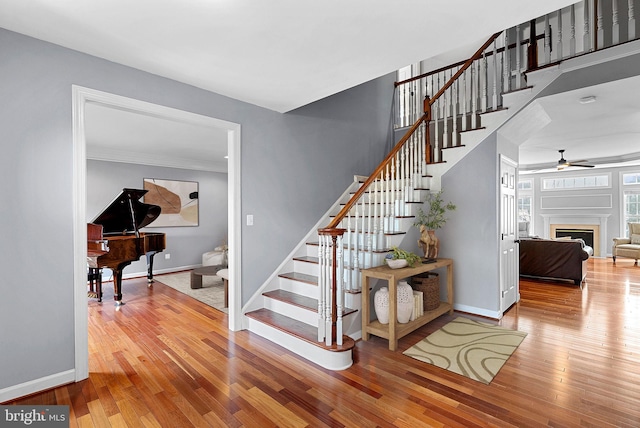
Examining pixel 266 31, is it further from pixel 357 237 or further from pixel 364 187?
pixel 357 237

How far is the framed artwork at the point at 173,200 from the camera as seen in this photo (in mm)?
6344

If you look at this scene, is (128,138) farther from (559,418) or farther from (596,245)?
Answer: (596,245)

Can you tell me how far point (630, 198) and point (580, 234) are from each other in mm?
1391

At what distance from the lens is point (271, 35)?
2.13 meters

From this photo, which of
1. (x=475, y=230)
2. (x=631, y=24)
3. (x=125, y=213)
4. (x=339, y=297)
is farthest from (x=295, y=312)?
(x=631, y=24)

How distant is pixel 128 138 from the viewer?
4.98 meters

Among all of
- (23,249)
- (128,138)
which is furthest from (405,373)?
(128,138)

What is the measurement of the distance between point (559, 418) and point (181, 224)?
664cm

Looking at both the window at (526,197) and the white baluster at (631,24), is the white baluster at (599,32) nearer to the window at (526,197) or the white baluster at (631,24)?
the white baluster at (631,24)

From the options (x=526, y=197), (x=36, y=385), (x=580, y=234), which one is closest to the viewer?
(x=36, y=385)

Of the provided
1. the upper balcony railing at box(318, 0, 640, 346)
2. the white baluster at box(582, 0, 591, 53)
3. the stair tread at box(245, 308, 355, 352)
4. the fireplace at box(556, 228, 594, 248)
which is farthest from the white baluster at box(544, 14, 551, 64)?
the fireplace at box(556, 228, 594, 248)

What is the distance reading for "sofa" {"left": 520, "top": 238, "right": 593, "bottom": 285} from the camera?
5.28 m

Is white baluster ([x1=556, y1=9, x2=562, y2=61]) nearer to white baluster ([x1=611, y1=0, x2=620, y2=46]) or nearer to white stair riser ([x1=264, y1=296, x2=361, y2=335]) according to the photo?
white baluster ([x1=611, y1=0, x2=620, y2=46])

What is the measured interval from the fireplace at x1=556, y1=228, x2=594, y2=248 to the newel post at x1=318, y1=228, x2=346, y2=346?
9.23m
